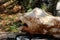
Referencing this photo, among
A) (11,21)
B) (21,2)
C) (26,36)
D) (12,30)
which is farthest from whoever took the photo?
(21,2)

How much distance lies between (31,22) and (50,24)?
1.34ft

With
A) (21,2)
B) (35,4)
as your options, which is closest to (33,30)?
(35,4)

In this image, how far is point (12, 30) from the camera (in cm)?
498

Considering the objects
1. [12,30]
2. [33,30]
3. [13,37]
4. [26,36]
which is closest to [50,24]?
[33,30]

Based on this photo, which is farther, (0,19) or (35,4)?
(35,4)

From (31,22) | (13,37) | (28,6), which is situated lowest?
(13,37)

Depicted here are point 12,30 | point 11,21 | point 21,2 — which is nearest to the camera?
point 12,30

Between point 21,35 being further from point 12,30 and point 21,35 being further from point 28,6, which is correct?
point 28,6

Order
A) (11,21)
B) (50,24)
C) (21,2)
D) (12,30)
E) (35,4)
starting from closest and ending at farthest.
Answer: (50,24)
(12,30)
(11,21)
(35,4)
(21,2)

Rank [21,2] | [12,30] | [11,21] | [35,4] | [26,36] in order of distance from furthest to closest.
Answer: [21,2], [35,4], [11,21], [12,30], [26,36]

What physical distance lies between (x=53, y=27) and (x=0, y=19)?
2133mm

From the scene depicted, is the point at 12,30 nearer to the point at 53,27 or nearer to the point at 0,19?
the point at 0,19

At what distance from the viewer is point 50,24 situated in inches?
154

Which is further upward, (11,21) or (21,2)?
(21,2)
